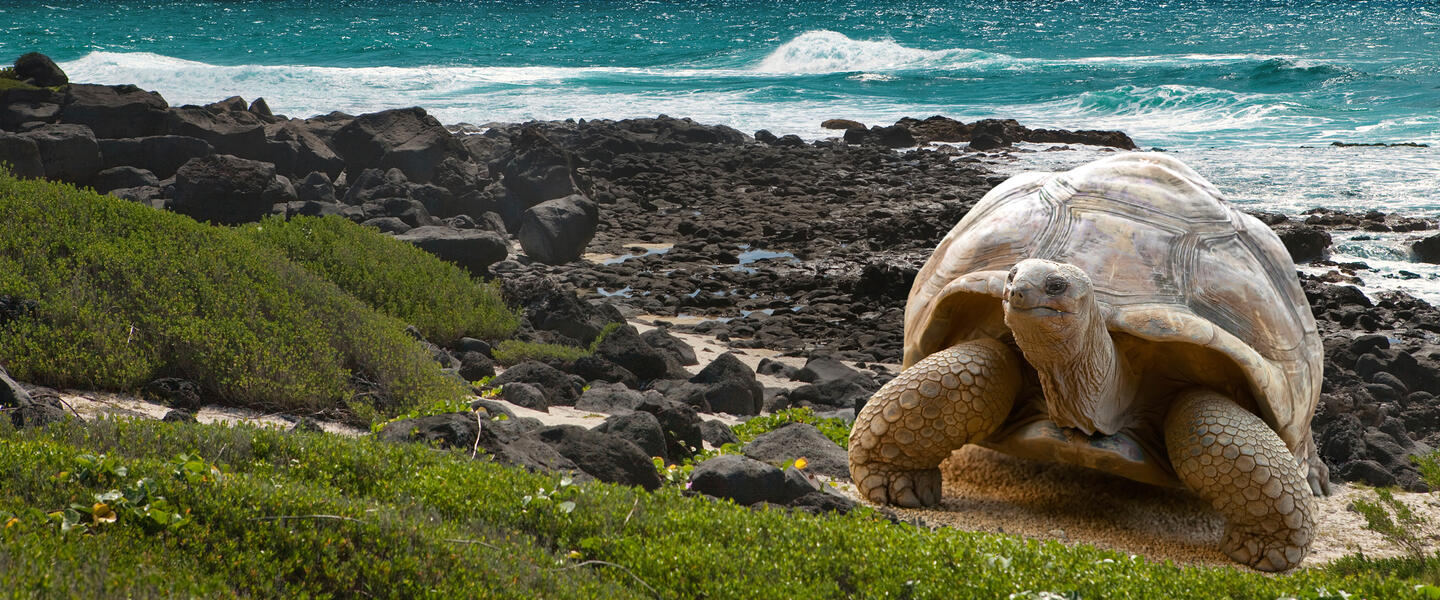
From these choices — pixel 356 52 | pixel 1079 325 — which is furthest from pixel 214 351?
pixel 356 52

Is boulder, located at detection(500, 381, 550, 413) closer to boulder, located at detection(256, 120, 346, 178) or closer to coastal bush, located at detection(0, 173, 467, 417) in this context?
coastal bush, located at detection(0, 173, 467, 417)

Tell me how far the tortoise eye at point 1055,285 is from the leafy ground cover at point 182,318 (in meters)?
3.68

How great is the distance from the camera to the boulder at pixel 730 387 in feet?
23.1

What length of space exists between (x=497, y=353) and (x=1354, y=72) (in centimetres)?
3326

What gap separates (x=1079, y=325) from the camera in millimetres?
3846

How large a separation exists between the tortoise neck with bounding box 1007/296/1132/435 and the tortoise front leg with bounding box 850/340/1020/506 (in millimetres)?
261

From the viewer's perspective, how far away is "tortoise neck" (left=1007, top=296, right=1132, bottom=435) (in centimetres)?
386

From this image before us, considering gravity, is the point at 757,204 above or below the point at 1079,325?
below

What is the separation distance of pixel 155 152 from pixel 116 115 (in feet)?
4.50

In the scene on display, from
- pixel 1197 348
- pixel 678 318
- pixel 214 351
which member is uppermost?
pixel 1197 348

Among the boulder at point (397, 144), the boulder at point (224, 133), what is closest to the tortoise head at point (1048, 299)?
the boulder at point (397, 144)

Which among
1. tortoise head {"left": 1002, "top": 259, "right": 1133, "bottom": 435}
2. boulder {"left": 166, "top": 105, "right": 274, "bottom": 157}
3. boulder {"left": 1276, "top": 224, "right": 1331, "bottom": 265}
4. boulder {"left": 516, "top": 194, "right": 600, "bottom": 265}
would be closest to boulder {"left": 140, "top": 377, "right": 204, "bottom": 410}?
tortoise head {"left": 1002, "top": 259, "right": 1133, "bottom": 435}

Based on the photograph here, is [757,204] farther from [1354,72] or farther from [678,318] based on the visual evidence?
[1354,72]

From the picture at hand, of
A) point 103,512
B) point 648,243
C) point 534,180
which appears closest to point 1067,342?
point 103,512
